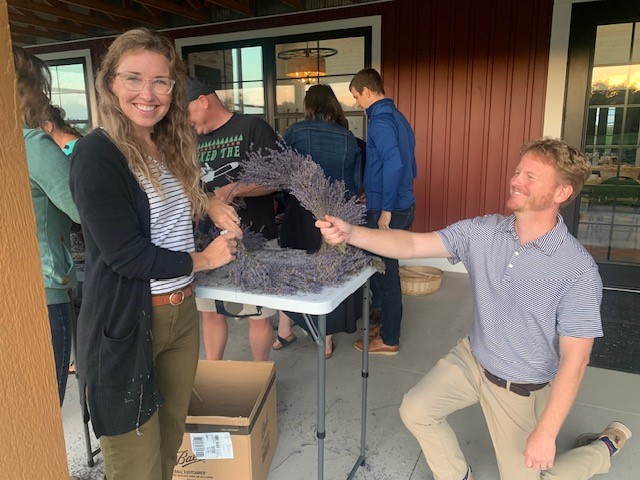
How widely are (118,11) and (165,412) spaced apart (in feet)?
15.2

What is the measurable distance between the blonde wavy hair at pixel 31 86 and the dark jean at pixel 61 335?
62 cm

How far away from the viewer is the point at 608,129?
416 cm

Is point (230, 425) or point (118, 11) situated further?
point (118, 11)

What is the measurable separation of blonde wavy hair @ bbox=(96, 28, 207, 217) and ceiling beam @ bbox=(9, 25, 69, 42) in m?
5.72

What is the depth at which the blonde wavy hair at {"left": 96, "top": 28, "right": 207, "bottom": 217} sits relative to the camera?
133cm

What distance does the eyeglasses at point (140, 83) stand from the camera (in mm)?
1339

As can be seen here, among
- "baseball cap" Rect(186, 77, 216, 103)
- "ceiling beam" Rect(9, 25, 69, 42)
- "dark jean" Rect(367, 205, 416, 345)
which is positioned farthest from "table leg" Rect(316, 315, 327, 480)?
"ceiling beam" Rect(9, 25, 69, 42)

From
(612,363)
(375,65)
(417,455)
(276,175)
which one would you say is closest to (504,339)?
(417,455)

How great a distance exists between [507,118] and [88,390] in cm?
416

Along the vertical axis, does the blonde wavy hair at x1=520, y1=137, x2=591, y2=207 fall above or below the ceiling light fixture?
below

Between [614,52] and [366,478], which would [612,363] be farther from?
[614,52]

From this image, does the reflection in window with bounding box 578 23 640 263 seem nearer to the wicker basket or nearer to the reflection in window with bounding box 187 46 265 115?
the wicker basket

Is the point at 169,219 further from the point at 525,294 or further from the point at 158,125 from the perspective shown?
the point at 525,294

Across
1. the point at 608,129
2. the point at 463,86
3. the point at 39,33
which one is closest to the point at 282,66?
the point at 463,86
